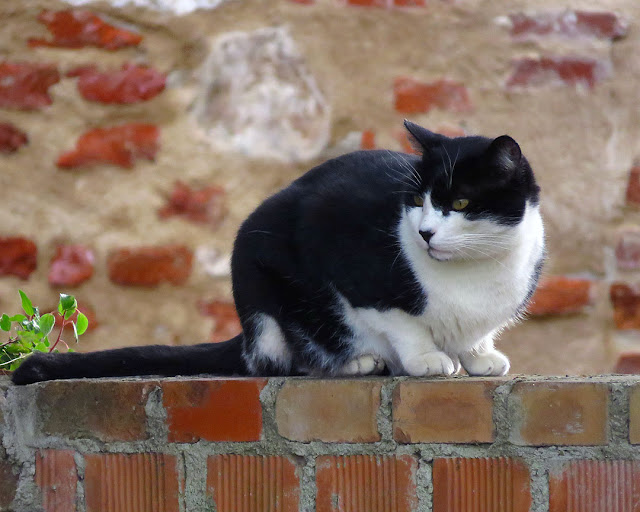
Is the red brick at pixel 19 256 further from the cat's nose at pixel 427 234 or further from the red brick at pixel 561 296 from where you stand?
the red brick at pixel 561 296

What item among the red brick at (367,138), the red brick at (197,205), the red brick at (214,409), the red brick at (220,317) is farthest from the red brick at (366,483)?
the red brick at (367,138)

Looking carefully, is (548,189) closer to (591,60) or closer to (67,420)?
(591,60)

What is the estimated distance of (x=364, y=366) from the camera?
1.57 meters

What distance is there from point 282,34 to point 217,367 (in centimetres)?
95

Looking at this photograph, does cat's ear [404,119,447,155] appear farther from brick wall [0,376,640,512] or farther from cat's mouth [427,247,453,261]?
brick wall [0,376,640,512]

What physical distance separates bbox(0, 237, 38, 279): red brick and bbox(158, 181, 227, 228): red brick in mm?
324

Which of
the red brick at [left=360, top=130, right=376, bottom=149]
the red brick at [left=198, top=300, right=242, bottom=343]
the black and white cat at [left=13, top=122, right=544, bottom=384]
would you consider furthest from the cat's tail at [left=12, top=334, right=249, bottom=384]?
the red brick at [left=360, top=130, right=376, bottom=149]

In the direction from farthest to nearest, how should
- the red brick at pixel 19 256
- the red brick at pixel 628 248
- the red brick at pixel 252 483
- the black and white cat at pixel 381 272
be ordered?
1. the red brick at pixel 628 248
2. the red brick at pixel 19 256
3. the black and white cat at pixel 381 272
4. the red brick at pixel 252 483

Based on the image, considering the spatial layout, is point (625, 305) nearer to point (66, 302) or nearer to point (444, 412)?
point (444, 412)

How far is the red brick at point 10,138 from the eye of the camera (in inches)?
85.1

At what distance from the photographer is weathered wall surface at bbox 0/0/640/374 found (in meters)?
2.15

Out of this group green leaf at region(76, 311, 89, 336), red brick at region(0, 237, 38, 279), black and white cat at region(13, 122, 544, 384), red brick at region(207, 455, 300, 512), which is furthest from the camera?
red brick at region(0, 237, 38, 279)

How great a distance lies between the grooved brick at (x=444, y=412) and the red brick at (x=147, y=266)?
0.93 metres

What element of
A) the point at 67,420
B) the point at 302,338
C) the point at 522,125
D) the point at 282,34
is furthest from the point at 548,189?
the point at 67,420
